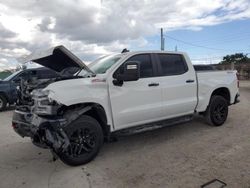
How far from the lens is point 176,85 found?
667 centimetres

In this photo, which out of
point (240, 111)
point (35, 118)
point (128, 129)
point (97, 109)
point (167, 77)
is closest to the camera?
point (35, 118)

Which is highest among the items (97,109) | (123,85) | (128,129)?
(123,85)

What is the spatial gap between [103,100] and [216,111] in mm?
3600

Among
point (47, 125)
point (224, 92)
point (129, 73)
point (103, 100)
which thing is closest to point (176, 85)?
point (129, 73)

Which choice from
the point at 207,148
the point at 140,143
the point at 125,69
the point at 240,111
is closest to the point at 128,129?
the point at 140,143

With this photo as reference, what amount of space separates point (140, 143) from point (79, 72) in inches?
78.6

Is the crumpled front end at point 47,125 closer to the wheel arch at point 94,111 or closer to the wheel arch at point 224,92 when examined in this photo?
the wheel arch at point 94,111

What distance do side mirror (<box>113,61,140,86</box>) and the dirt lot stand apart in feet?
4.70

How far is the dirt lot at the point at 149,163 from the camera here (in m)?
4.66

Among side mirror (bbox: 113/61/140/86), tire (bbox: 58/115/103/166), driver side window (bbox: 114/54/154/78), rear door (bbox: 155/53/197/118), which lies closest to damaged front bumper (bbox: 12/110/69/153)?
tire (bbox: 58/115/103/166)

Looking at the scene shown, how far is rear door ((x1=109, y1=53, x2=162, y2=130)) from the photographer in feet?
18.7

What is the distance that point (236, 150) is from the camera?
5.82 metres

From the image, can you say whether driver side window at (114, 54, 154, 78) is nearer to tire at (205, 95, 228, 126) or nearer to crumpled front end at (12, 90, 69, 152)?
crumpled front end at (12, 90, 69, 152)

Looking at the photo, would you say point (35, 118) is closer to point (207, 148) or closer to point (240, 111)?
point (207, 148)
